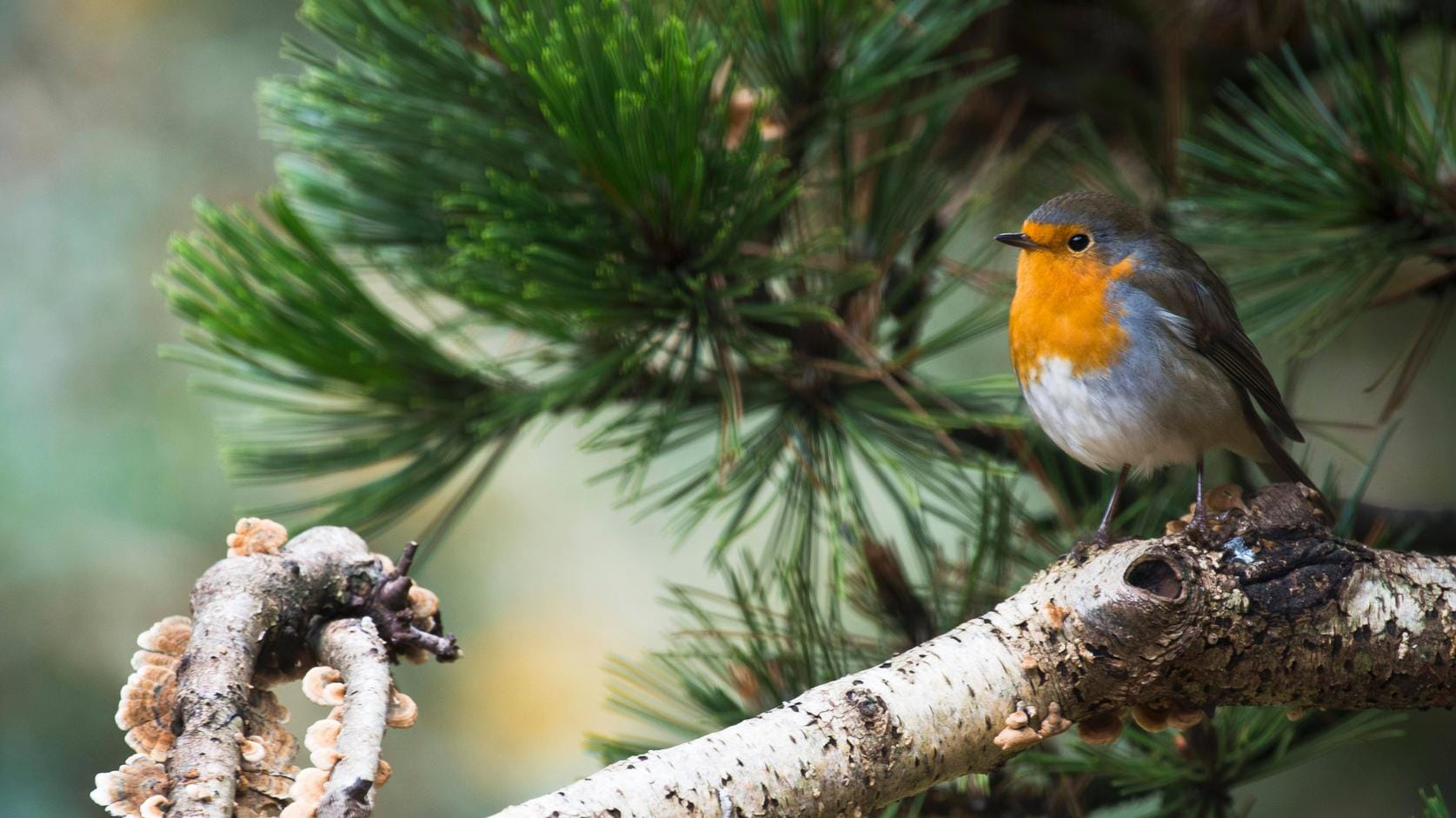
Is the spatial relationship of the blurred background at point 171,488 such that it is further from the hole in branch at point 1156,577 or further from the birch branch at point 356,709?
the birch branch at point 356,709

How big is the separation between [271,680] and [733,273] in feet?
1.75

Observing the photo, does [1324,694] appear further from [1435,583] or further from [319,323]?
[319,323]

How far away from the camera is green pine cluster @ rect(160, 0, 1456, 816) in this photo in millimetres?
→ 1062

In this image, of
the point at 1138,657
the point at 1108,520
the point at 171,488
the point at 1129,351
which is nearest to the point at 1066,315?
the point at 1129,351

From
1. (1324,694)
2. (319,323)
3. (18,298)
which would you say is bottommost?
(1324,694)

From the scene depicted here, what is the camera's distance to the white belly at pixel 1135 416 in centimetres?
107

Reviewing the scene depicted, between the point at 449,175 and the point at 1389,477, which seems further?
the point at 1389,477

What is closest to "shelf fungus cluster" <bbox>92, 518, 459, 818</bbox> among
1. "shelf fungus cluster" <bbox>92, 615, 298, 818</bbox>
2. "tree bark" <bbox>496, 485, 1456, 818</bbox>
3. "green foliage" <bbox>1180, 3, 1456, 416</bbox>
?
"shelf fungus cluster" <bbox>92, 615, 298, 818</bbox>

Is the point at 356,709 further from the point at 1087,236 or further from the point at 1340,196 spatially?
the point at 1340,196

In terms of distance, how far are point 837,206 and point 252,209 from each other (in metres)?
1.51

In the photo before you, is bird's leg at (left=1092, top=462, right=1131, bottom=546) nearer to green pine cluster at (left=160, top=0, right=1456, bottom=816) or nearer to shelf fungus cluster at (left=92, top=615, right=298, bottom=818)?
green pine cluster at (left=160, top=0, right=1456, bottom=816)

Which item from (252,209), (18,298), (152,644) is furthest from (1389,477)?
(18,298)

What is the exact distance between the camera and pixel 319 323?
3.84 ft

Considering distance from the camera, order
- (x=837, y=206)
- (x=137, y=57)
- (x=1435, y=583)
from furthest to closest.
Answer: (x=137, y=57)
(x=837, y=206)
(x=1435, y=583)
